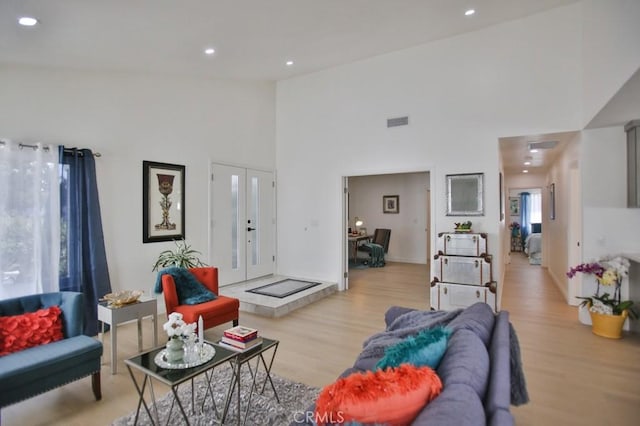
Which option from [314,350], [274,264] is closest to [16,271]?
[314,350]

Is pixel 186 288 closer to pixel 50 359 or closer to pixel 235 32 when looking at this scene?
pixel 50 359

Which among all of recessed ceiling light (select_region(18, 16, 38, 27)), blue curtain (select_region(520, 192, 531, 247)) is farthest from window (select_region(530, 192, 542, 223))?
recessed ceiling light (select_region(18, 16, 38, 27))

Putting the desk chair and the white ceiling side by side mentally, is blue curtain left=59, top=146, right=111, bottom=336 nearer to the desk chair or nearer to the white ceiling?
the white ceiling

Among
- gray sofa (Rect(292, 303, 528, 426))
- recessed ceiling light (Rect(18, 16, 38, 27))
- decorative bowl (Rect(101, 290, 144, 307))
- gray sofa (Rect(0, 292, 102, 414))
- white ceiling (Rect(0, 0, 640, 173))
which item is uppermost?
white ceiling (Rect(0, 0, 640, 173))

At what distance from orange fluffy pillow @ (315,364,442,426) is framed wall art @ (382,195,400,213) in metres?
8.57

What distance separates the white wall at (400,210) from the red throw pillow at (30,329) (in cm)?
811

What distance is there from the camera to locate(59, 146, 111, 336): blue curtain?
3.67 m

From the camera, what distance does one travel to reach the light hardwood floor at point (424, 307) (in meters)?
2.38

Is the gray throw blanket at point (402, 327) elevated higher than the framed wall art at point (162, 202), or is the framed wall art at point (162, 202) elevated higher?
the framed wall art at point (162, 202)

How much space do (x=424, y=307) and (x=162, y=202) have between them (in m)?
4.06

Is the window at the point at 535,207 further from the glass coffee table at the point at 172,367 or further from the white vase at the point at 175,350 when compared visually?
the white vase at the point at 175,350

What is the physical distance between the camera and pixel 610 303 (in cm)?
381

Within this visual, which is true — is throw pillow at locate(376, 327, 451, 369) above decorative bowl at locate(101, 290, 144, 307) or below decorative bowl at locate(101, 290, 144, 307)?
above

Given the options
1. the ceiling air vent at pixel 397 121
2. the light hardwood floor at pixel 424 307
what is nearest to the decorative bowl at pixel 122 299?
the light hardwood floor at pixel 424 307
